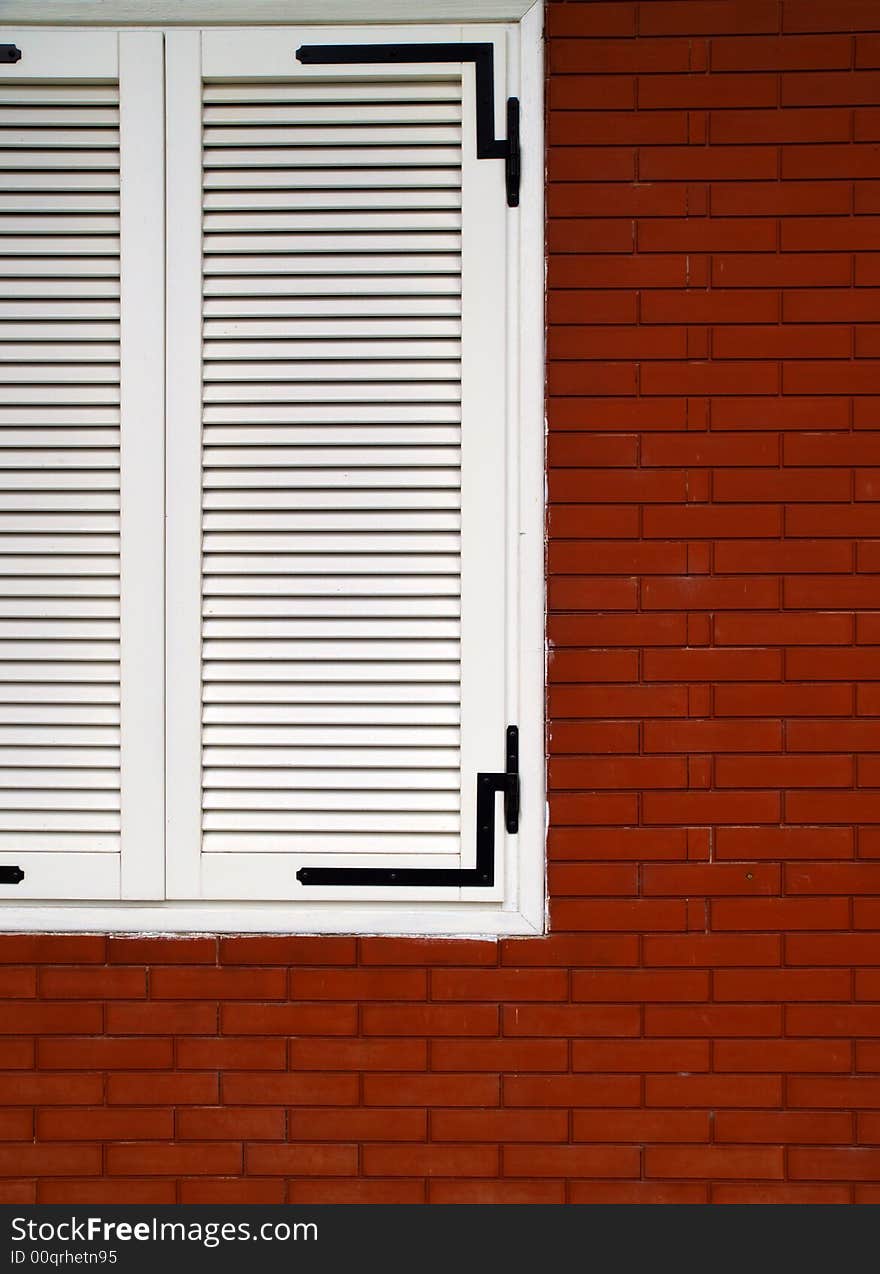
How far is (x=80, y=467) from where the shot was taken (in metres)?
2.70

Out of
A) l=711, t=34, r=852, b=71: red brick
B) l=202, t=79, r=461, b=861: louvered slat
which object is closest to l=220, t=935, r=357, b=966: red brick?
l=202, t=79, r=461, b=861: louvered slat

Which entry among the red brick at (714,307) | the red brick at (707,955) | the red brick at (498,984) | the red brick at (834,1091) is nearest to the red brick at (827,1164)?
the red brick at (834,1091)

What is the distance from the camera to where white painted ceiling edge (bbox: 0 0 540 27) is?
2.66 meters

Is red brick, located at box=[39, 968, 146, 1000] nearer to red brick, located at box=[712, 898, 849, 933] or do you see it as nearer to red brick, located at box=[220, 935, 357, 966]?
red brick, located at box=[220, 935, 357, 966]

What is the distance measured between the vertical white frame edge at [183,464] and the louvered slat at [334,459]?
Answer: 34 mm

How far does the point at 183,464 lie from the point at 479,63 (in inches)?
51.2

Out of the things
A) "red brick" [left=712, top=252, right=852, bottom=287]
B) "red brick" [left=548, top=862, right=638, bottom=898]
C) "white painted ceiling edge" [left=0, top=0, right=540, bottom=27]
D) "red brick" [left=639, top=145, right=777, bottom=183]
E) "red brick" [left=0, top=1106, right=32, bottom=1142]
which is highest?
"white painted ceiling edge" [left=0, top=0, right=540, bottom=27]

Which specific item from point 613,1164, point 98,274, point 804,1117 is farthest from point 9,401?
point 804,1117

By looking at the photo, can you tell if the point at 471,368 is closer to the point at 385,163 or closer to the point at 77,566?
the point at 385,163

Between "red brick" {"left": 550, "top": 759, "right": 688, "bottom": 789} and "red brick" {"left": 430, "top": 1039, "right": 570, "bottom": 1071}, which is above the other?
"red brick" {"left": 550, "top": 759, "right": 688, "bottom": 789}

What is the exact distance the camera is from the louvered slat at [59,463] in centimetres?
→ 271

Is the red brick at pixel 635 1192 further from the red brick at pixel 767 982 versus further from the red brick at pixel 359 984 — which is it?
the red brick at pixel 359 984

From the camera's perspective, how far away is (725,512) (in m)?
2.67

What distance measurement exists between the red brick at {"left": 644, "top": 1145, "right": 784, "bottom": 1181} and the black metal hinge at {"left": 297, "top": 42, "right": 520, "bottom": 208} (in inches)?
98.8
